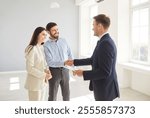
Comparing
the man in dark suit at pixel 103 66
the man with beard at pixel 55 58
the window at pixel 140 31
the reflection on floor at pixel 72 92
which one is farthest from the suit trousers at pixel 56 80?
the window at pixel 140 31

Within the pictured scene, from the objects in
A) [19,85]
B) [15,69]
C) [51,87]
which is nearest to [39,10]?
[15,69]

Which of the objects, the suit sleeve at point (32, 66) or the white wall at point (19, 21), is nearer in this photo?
the suit sleeve at point (32, 66)

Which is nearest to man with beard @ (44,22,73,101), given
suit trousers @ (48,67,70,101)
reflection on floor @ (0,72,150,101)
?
suit trousers @ (48,67,70,101)

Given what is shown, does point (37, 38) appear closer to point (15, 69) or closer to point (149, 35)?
point (149, 35)

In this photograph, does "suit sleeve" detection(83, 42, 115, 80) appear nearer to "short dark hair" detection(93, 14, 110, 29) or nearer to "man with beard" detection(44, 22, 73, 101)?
"short dark hair" detection(93, 14, 110, 29)

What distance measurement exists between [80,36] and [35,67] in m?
6.02

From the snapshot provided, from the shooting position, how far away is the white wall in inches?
309

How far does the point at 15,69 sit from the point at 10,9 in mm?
2089

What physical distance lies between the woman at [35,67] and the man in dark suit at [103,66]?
0.66 m

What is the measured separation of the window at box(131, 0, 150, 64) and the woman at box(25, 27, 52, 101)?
121 inches

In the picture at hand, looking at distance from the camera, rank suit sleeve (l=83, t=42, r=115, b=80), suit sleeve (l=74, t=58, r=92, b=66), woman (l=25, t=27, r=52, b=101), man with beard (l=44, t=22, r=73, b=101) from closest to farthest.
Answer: suit sleeve (l=83, t=42, r=115, b=80), suit sleeve (l=74, t=58, r=92, b=66), woman (l=25, t=27, r=52, b=101), man with beard (l=44, t=22, r=73, b=101)

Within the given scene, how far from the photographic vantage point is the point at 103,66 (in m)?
1.99

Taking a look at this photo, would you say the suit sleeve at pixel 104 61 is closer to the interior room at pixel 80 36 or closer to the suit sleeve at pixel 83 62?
the suit sleeve at pixel 83 62

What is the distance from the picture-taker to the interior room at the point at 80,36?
5.11 meters
